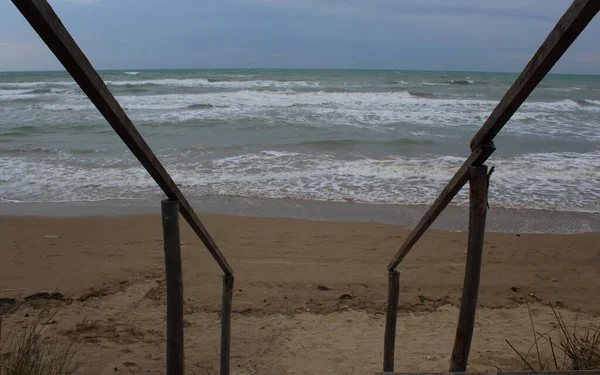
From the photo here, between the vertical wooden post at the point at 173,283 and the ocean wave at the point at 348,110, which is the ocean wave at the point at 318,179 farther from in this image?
the vertical wooden post at the point at 173,283

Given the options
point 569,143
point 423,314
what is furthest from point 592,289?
point 569,143

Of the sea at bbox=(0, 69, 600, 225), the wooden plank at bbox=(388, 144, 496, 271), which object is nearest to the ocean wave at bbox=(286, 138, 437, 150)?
the sea at bbox=(0, 69, 600, 225)

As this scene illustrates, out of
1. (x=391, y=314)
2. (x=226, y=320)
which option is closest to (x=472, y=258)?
(x=391, y=314)

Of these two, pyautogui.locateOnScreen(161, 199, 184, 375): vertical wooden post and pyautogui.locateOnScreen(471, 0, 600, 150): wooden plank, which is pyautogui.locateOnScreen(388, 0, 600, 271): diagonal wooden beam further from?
pyautogui.locateOnScreen(161, 199, 184, 375): vertical wooden post

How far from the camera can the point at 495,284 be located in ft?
17.5

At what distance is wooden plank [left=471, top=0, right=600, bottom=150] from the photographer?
147 cm

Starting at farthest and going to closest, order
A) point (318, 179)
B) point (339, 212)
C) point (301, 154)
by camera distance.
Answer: point (301, 154) < point (318, 179) < point (339, 212)

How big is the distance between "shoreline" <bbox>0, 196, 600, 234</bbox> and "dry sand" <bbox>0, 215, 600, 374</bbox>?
39 cm

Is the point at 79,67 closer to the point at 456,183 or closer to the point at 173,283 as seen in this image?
the point at 173,283

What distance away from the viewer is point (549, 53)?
161cm

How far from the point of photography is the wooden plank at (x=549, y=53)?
4.83 feet

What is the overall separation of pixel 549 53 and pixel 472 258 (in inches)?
41.0

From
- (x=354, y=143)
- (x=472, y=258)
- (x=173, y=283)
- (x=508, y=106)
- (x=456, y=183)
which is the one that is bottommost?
(x=354, y=143)

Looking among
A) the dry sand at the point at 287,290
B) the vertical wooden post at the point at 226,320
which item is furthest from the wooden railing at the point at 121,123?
the dry sand at the point at 287,290
